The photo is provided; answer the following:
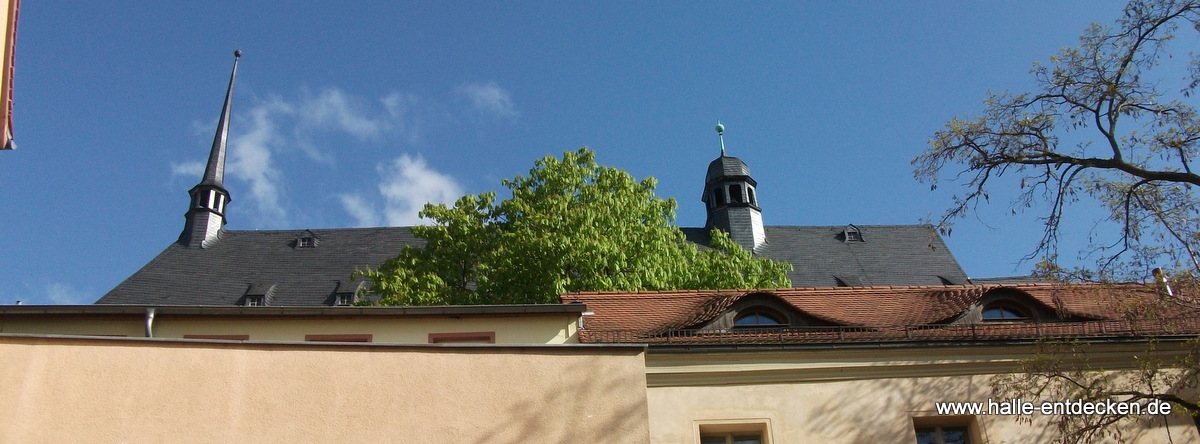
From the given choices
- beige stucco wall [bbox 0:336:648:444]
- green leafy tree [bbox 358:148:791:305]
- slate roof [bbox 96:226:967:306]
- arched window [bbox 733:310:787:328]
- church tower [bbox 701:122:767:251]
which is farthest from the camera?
church tower [bbox 701:122:767:251]

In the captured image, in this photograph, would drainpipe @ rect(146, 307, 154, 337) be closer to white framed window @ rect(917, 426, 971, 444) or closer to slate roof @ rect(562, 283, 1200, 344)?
slate roof @ rect(562, 283, 1200, 344)

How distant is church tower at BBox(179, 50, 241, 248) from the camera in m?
38.0

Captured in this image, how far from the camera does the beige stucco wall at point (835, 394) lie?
11.1 meters


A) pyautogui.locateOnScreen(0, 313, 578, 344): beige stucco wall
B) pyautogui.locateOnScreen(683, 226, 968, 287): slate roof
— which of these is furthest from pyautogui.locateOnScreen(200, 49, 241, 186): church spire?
pyautogui.locateOnScreen(0, 313, 578, 344): beige stucco wall

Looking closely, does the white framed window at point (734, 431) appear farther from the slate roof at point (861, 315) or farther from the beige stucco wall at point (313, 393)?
the slate roof at point (861, 315)

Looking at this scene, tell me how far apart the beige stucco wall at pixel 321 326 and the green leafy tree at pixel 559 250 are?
6.33 m

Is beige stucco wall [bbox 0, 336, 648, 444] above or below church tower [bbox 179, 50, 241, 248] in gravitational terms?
below

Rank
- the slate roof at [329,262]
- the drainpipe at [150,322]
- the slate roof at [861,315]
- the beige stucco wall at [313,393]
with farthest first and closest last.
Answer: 1. the slate roof at [329,262]
2. the drainpipe at [150,322]
3. the slate roof at [861,315]
4. the beige stucco wall at [313,393]

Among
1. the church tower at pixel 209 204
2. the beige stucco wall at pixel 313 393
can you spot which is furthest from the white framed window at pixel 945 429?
the church tower at pixel 209 204

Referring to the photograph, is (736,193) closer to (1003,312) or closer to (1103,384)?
(1003,312)

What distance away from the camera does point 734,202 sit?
38125mm

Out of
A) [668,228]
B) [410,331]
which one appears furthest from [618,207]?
[410,331]

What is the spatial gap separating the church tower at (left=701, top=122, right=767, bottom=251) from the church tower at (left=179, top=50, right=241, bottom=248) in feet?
60.6

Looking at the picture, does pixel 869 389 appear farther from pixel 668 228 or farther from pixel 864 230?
pixel 864 230
